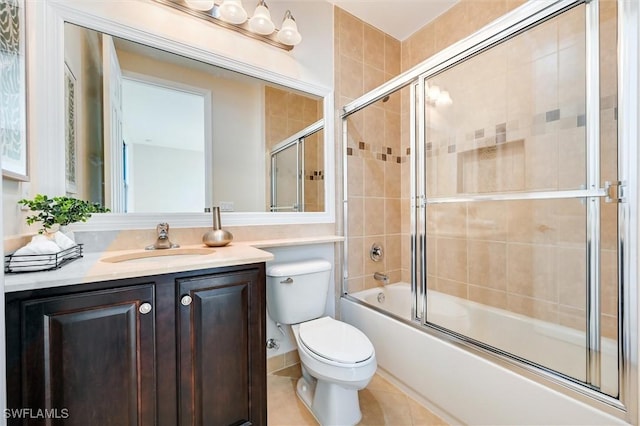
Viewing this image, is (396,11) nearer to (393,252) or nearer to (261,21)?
(261,21)

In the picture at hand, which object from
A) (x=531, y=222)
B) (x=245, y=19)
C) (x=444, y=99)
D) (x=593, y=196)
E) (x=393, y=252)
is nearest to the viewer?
(x=593, y=196)

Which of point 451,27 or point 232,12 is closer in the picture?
point 232,12

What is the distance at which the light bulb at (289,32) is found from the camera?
1685 mm

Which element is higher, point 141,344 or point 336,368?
point 141,344

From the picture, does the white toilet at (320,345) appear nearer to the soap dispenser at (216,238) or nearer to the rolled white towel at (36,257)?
the soap dispenser at (216,238)

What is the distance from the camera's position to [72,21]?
1.22m

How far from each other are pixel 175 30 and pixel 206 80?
269mm

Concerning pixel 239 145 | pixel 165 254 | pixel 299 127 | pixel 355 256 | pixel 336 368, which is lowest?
pixel 336 368

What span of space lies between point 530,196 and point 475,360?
2.79ft

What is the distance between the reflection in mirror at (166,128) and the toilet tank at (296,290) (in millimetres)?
447

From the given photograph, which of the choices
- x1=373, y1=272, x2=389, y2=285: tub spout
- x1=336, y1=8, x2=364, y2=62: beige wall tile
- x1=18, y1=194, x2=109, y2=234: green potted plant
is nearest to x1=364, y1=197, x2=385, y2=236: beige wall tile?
x1=373, y1=272, x2=389, y2=285: tub spout

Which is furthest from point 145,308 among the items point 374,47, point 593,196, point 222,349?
point 374,47

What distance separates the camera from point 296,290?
61.9 inches

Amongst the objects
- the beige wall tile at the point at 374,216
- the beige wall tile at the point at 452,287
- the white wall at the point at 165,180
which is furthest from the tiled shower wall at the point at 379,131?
the white wall at the point at 165,180
